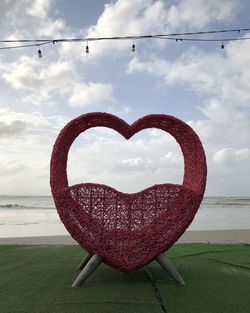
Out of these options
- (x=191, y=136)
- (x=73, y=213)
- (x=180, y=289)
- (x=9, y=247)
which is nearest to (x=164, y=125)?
(x=191, y=136)

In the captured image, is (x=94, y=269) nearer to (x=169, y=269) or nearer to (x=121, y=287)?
(x=121, y=287)

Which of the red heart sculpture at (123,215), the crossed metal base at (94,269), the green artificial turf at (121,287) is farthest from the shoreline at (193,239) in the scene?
the red heart sculpture at (123,215)

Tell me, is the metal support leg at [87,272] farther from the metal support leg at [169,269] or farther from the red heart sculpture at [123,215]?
the metal support leg at [169,269]

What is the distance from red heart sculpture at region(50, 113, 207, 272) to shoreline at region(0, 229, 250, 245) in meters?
5.25

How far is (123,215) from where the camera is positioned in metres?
5.10

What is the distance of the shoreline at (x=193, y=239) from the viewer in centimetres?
1030

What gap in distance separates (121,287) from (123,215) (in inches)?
32.8

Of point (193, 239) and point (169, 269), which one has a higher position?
point (169, 269)

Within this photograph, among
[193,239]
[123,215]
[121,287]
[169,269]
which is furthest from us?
[193,239]

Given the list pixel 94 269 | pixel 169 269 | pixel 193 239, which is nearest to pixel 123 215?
pixel 94 269

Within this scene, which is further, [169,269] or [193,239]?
[193,239]

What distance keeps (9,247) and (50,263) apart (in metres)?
2.19

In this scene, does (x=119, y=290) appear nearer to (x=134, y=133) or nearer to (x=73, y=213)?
(x=73, y=213)

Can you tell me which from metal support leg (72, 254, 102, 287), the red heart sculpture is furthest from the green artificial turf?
the red heart sculpture
